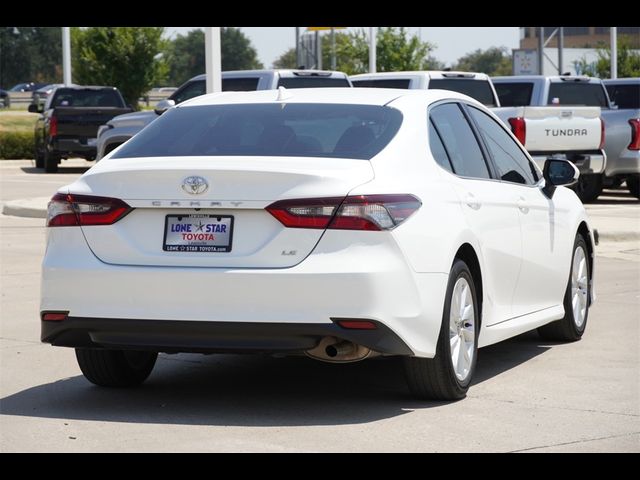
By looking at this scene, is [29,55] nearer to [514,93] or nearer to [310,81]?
[310,81]

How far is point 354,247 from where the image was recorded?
644 centimetres

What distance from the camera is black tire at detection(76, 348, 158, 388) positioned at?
740cm

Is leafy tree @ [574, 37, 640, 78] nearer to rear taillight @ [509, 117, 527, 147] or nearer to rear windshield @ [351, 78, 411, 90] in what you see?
rear windshield @ [351, 78, 411, 90]

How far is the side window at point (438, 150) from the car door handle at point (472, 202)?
174 millimetres

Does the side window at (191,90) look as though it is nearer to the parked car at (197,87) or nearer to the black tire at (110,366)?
the parked car at (197,87)

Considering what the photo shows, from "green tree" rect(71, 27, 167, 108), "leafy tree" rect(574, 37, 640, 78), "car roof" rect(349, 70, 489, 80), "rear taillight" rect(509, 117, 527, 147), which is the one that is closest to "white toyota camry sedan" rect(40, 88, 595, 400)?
"rear taillight" rect(509, 117, 527, 147)

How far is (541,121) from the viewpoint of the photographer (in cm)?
1970

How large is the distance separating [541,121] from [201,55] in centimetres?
13117

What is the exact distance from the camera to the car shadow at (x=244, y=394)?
6.77 metres

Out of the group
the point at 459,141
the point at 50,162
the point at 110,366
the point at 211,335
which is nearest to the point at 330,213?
the point at 211,335

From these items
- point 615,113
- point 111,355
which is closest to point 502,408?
point 111,355

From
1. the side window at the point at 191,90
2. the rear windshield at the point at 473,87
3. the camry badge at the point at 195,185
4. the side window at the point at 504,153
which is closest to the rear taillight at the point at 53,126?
the side window at the point at 191,90
